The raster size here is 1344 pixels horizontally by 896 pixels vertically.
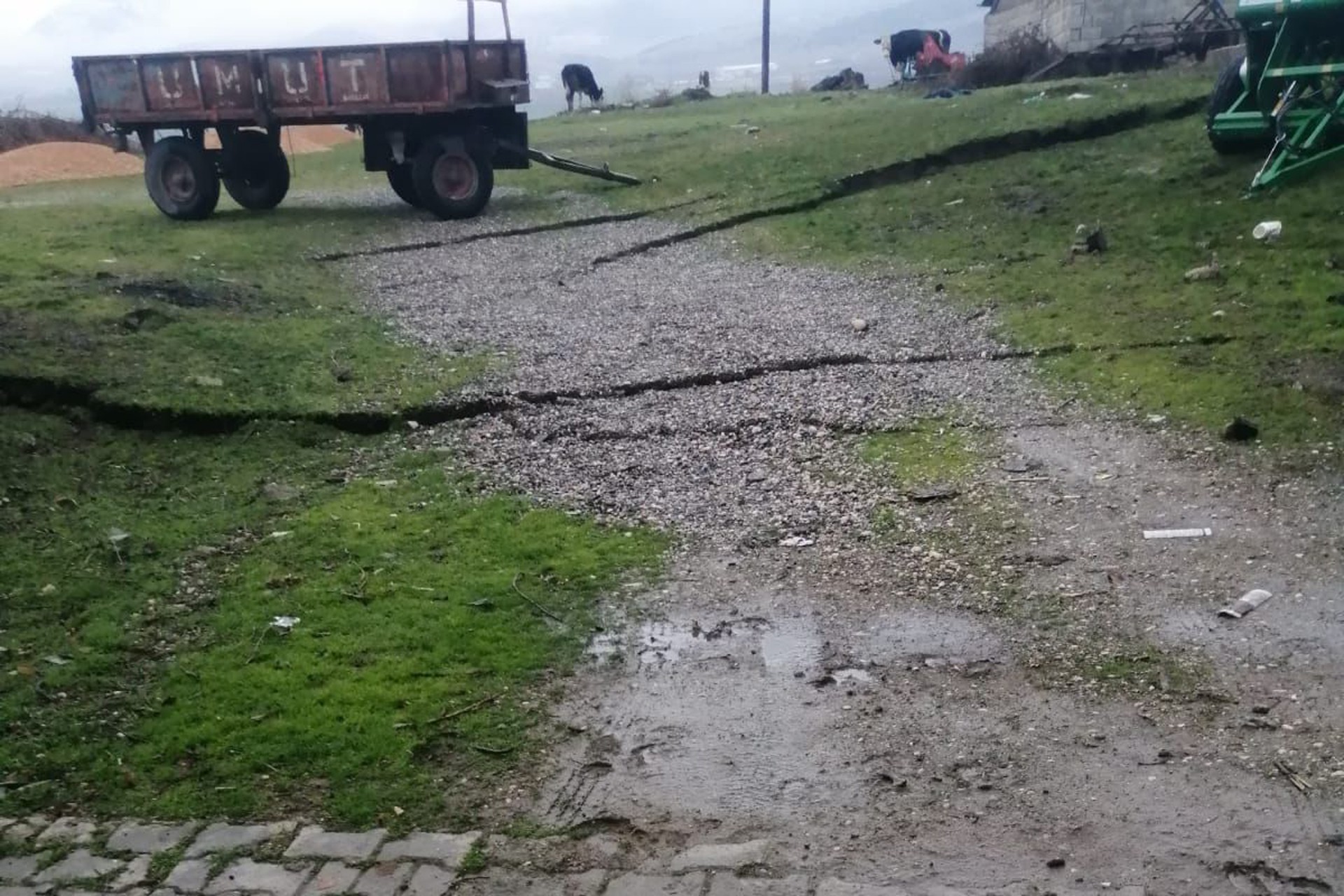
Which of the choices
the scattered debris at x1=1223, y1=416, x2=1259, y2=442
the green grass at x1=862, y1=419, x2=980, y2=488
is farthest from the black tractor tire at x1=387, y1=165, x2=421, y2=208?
the scattered debris at x1=1223, y1=416, x2=1259, y2=442

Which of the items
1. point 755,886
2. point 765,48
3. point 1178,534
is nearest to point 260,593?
point 755,886

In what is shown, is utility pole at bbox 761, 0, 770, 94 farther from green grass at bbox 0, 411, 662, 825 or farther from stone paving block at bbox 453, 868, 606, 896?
stone paving block at bbox 453, 868, 606, 896

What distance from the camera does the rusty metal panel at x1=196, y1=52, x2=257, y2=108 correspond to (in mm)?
13234

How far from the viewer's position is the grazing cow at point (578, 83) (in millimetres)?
32344

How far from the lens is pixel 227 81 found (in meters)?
13.3

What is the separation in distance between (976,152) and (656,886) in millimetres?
12460

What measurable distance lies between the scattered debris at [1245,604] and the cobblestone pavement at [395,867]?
1.57 metres

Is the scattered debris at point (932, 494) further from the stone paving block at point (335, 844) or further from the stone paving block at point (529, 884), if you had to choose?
the stone paving block at point (335, 844)

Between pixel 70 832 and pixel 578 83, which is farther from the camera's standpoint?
pixel 578 83

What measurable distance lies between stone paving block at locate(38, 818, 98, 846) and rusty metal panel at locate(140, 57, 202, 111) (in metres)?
11.9

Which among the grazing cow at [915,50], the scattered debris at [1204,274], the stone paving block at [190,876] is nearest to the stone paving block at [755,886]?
the stone paving block at [190,876]

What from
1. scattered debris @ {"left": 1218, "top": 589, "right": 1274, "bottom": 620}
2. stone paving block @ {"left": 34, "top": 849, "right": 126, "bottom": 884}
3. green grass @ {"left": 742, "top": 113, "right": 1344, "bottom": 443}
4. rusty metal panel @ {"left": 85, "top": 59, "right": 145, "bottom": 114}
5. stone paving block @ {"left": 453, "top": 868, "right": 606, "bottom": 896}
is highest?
rusty metal panel @ {"left": 85, "top": 59, "right": 145, "bottom": 114}

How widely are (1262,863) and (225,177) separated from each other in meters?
14.2

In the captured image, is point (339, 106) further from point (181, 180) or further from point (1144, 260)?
point (1144, 260)
